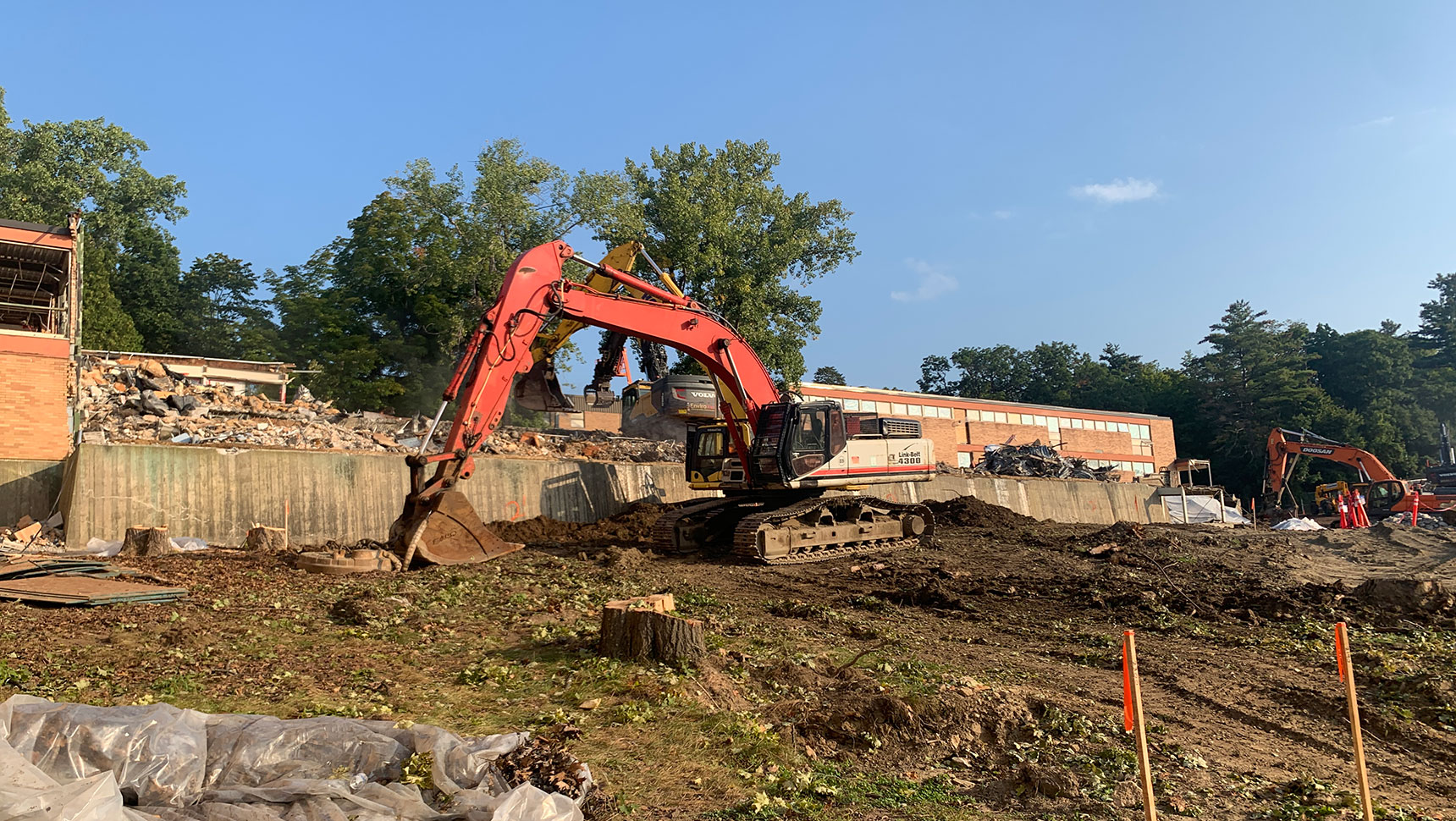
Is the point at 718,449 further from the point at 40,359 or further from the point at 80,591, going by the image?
the point at 40,359

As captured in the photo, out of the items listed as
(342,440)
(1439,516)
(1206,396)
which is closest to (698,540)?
(342,440)

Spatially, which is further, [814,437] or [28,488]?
[814,437]

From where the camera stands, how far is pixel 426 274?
100ft

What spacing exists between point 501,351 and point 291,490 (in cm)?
585

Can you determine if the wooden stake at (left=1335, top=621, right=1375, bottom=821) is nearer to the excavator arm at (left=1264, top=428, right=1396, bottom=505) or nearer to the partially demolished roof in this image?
the partially demolished roof

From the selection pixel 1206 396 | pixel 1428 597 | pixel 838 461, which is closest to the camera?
pixel 1428 597

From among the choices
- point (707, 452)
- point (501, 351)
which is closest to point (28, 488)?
point (501, 351)

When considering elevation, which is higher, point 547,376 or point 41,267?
point 41,267

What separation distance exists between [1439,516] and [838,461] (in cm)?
2868

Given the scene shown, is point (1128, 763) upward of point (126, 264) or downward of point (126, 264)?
downward

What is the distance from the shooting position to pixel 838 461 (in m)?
14.9

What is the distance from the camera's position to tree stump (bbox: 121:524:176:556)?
1235 cm

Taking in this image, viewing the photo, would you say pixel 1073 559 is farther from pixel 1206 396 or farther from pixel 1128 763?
pixel 1206 396

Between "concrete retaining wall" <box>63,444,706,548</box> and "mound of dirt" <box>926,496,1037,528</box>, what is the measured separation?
8.27 m
